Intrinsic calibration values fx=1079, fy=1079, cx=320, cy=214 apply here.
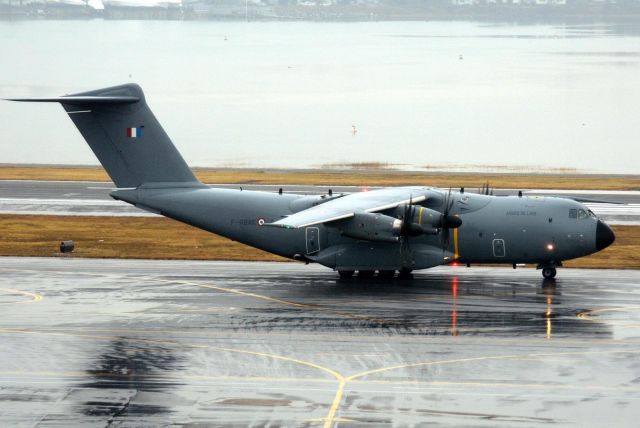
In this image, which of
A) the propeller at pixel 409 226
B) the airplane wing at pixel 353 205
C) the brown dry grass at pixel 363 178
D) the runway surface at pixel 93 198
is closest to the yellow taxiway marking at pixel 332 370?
the airplane wing at pixel 353 205

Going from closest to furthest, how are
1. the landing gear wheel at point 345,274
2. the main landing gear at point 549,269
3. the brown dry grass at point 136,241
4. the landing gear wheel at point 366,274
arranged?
the main landing gear at point 549,269 → the landing gear wheel at point 345,274 → the landing gear wheel at point 366,274 → the brown dry grass at point 136,241

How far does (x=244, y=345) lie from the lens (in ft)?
111

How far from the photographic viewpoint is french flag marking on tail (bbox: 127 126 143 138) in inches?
1831

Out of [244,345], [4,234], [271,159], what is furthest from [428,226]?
[271,159]

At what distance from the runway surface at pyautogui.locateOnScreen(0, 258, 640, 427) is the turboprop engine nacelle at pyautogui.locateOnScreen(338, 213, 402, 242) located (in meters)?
2.09

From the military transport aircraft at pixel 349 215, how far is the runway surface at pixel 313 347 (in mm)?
1189

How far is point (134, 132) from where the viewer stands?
46531 millimetres

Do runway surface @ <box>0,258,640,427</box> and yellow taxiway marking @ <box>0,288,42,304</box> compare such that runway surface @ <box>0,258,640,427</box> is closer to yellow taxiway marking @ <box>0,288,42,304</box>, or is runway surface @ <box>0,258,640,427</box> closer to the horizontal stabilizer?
yellow taxiway marking @ <box>0,288,42,304</box>

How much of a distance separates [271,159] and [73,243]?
60.4 m

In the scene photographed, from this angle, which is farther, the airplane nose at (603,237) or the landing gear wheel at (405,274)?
the landing gear wheel at (405,274)

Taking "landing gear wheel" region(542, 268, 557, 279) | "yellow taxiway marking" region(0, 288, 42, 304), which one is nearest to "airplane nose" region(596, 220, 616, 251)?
"landing gear wheel" region(542, 268, 557, 279)

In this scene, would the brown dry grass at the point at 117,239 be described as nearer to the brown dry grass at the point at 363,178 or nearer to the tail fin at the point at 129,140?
the tail fin at the point at 129,140

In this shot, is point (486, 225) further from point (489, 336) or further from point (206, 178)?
point (206, 178)

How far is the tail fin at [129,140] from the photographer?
46.2 m
